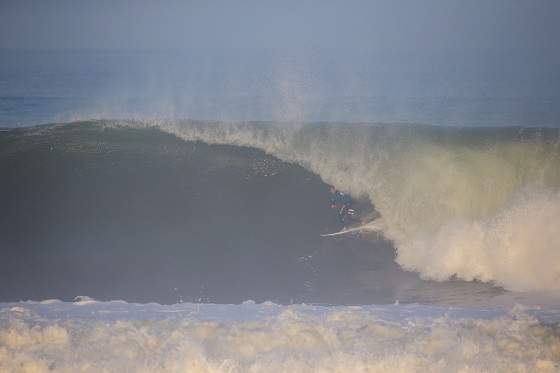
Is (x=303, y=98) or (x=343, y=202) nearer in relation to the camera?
(x=343, y=202)

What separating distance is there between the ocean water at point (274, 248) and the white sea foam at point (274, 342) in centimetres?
2

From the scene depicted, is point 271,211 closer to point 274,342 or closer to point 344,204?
point 344,204

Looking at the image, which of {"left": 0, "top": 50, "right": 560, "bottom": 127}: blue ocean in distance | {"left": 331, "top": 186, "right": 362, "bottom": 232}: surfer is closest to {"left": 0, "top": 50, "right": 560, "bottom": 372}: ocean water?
{"left": 331, "top": 186, "right": 362, "bottom": 232}: surfer

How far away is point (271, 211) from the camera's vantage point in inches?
373

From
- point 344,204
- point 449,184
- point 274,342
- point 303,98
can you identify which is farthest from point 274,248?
point 303,98

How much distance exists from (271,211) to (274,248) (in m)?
1.13

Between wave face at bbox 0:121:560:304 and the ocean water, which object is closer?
the ocean water

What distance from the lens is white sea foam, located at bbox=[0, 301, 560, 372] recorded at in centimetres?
442

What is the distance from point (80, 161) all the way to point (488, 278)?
7.66 metres

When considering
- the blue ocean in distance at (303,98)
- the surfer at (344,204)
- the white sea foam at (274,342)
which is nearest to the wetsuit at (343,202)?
the surfer at (344,204)

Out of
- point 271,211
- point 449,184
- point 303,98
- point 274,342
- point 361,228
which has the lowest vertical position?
point 274,342

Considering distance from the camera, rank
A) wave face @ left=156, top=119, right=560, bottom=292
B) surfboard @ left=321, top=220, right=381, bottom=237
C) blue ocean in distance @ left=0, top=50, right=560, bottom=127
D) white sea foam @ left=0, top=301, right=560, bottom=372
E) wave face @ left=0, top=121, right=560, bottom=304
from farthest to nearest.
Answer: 1. blue ocean in distance @ left=0, top=50, right=560, bottom=127
2. surfboard @ left=321, top=220, right=381, bottom=237
3. wave face @ left=156, top=119, right=560, bottom=292
4. wave face @ left=0, top=121, right=560, bottom=304
5. white sea foam @ left=0, top=301, right=560, bottom=372

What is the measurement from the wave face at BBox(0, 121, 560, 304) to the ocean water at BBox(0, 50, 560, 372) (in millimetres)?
32

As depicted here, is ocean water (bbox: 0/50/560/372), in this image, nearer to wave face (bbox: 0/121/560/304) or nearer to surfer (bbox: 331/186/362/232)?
wave face (bbox: 0/121/560/304)
